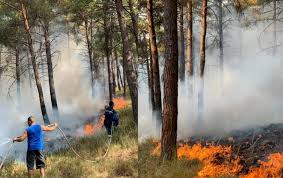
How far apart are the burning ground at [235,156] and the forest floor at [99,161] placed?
0.55 m

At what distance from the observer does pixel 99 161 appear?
1389 cm

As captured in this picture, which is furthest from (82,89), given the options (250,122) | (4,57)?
(250,122)

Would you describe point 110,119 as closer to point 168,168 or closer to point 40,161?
point 40,161

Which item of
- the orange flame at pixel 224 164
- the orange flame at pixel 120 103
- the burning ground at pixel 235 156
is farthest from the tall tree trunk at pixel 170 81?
the orange flame at pixel 120 103

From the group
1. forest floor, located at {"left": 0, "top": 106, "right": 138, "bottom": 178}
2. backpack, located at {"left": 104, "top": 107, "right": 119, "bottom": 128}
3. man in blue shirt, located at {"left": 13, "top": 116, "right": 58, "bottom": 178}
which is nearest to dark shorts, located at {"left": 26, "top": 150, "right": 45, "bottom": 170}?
man in blue shirt, located at {"left": 13, "top": 116, "right": 58, "bottom": 178}

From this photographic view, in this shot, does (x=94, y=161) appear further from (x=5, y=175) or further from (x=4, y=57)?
(x=4, y=57)

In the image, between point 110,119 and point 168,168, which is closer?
point 168,168

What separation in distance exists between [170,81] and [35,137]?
4007 millimetres

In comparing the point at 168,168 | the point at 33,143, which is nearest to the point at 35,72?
the point at 33,143

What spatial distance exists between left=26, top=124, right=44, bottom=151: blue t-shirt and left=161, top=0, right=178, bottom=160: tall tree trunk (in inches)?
136

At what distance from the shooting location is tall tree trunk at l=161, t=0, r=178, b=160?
1184cm

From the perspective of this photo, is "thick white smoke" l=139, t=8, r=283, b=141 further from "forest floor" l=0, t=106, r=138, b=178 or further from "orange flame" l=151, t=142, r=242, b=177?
"forest floor" l=0, t=106, r=138, b=178

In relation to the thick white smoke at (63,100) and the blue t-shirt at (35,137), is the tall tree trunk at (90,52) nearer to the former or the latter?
the thick white smoke at (63,100)

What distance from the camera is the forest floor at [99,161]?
42.0 feet
